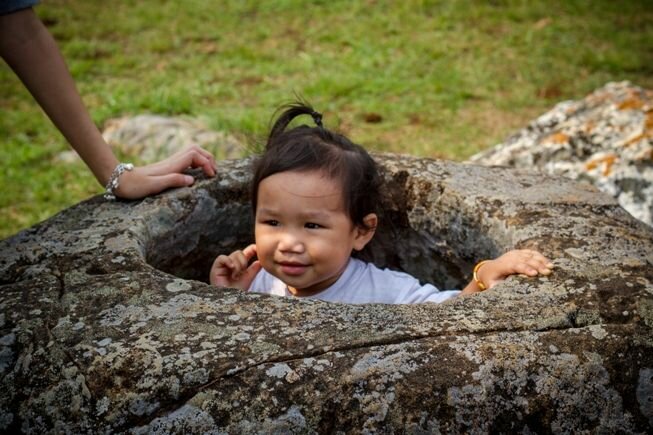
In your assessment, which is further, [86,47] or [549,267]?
[86,47]

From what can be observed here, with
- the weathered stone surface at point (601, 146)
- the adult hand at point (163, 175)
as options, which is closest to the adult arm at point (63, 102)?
the adult hand at point (163, 175)

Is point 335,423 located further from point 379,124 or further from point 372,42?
point 372,42

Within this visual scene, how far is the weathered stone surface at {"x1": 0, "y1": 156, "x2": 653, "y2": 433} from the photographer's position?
5.61ft

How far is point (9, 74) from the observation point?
7.25 metres

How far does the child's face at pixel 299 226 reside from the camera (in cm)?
258

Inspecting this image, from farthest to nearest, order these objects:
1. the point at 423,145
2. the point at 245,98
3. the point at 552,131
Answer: the point at 245,98
the point at 423,145
the point at 552,131

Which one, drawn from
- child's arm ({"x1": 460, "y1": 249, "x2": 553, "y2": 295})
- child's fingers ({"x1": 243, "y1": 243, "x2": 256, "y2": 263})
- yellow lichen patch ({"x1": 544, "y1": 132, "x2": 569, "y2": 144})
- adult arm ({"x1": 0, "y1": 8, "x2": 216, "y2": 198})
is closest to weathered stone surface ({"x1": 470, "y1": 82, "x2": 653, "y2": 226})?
yellow lichen patch ({"x1": 544, "y1": 132, "x2": 569, "y2": 144})

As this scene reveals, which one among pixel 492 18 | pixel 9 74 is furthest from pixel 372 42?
pixel 9 74

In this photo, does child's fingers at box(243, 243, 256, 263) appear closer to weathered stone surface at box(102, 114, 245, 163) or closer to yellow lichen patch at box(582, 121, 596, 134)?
yellow lichen patch at box(582, 121, 596, 134)

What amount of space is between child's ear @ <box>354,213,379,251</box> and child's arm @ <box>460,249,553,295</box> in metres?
0.54

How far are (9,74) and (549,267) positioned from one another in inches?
245

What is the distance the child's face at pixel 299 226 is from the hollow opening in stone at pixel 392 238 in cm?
33

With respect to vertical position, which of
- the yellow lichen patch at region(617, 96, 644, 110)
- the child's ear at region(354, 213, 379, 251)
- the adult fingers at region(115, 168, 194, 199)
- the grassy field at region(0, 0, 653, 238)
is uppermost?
the adult fingers at region(115, 168, 194, 199)

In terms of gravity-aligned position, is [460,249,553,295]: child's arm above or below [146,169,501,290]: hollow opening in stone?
above
